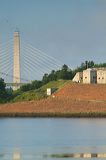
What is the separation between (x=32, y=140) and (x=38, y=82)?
4642 centimetres

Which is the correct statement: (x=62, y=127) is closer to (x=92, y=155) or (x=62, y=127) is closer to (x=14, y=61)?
(x=92, y=155)

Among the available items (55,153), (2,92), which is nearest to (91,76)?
(2,92)

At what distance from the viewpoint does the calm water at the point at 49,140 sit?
29438mm

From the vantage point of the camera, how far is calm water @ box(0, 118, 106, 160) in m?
29.4

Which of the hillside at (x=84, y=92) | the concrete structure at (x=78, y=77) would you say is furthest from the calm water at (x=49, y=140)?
the concrete structure at (x=78, y=77)

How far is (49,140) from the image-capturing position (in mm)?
33875

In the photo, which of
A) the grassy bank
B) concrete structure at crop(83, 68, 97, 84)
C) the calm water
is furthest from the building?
the calm water

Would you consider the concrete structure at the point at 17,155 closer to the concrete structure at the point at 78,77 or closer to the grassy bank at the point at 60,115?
the grassy bank at the point at 60,115

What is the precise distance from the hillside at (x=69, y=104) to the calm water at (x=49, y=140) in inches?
783

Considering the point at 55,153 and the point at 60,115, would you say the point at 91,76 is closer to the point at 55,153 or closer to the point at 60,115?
the point at 60,115

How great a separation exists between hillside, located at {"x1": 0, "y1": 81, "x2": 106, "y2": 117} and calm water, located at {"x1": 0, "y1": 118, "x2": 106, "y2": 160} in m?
19.9

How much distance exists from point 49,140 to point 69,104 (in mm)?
31406

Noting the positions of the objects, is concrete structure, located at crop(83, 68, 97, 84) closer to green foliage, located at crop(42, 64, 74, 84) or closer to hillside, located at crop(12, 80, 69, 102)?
hillside, located at crop(12, 80, 69, 102)

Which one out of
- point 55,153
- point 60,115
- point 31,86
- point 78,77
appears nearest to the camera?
point 55,153
